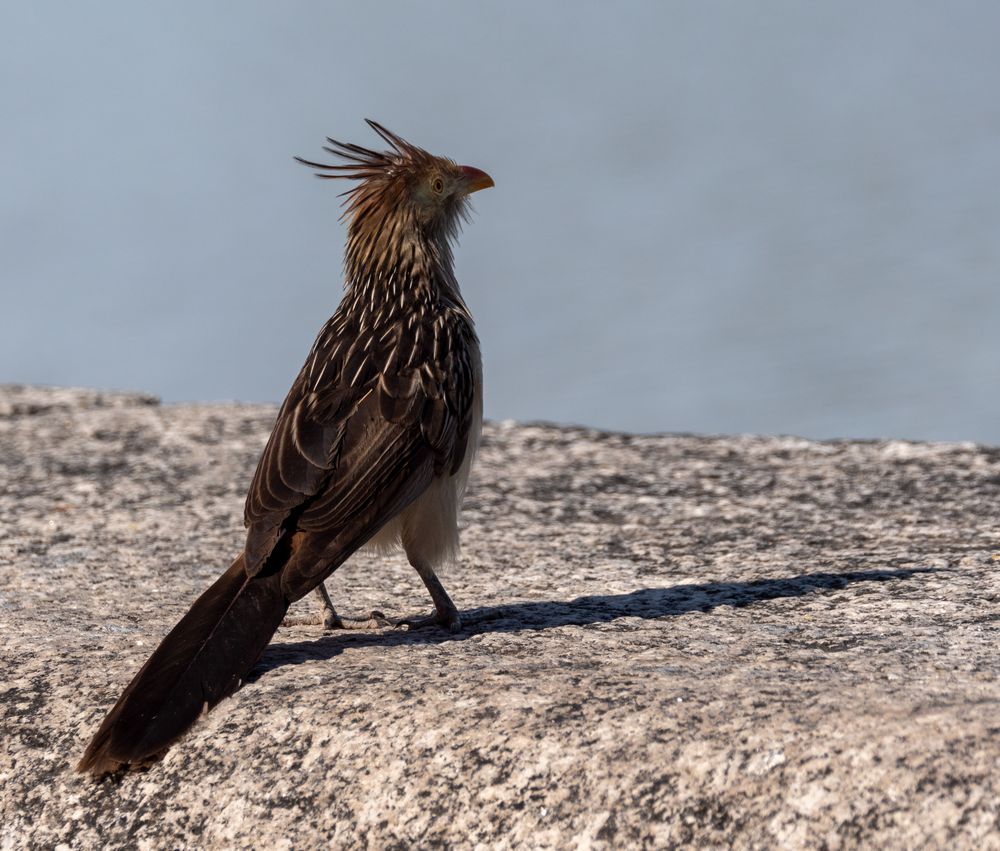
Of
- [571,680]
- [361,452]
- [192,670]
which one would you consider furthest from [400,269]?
[571,680]

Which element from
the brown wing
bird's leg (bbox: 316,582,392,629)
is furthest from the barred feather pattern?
bird's leg (bbox: 316,582,392,629)

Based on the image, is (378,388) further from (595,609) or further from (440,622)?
(595,609)

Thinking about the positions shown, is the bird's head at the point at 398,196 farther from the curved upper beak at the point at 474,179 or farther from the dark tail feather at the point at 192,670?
the dark tail feather at the point at 192,670

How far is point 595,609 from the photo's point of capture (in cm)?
429

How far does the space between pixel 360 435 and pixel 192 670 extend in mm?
1091

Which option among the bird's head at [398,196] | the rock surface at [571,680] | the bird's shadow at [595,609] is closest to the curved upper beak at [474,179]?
the bird's head at [398,196]

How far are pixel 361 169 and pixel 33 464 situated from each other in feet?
9.24

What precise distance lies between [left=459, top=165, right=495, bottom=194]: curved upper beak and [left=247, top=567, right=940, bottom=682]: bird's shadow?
205 centimetres

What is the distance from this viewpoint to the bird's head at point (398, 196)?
5.34 metres

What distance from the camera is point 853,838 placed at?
245cm

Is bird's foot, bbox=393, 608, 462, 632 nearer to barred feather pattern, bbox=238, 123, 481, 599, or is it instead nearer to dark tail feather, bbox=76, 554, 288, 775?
barred feather pattern, bbox=238, 123, 481, 599

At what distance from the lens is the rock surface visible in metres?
2.63

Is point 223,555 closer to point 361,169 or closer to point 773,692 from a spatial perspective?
point 361,169

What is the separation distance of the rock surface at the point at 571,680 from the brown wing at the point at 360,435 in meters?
0.41
